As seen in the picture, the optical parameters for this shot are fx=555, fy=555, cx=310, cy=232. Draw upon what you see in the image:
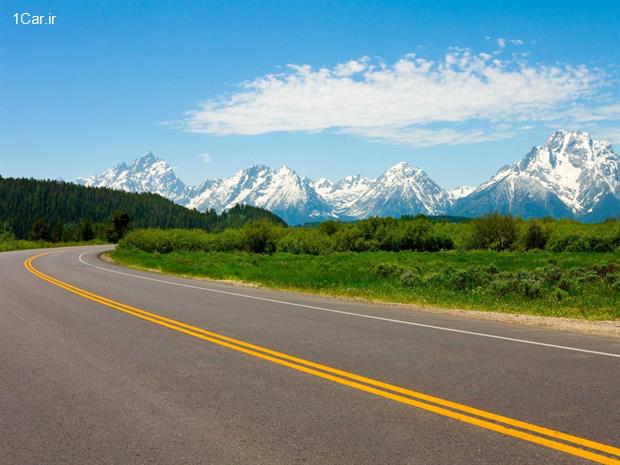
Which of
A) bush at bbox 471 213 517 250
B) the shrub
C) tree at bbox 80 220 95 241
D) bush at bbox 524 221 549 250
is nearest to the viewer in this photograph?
the shrub

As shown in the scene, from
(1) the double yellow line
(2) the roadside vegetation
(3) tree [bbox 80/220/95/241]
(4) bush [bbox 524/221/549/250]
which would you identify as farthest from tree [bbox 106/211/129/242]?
(1) the double yellow line

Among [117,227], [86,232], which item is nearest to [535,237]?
[117,227]

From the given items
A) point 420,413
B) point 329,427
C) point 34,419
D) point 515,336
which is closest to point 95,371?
point 34,419

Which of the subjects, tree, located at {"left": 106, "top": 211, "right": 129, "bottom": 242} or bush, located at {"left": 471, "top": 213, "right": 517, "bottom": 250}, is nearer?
bush, located at {"left": 471, "top": 213, "right": 517, "bottom": 250}

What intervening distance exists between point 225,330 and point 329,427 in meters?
6.06

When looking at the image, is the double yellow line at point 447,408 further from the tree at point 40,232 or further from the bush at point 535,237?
the tree at point 40,232

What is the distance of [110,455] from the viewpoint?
4.76 metres

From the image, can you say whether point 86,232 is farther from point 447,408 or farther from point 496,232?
point 447,408

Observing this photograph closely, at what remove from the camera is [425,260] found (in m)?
46.8

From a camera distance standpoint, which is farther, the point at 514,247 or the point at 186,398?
the point at 514,247

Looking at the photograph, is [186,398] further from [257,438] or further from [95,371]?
[95,371]

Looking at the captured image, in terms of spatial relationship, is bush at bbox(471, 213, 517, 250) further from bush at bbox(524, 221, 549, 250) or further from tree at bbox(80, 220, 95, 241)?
tree at bbox(80, 220, 95, 241)

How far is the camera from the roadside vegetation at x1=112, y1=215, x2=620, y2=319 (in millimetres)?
18161

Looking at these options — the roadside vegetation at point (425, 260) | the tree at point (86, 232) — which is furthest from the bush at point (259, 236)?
the tree at point (86, 232)
